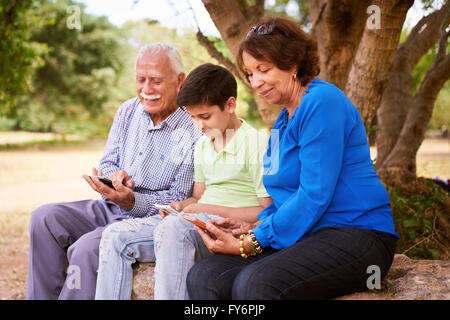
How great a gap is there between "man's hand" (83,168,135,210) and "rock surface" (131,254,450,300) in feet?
1.40

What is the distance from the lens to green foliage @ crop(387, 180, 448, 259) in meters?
4.07

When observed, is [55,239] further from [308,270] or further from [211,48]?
[211,48]

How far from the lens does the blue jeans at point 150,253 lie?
2.33 metres

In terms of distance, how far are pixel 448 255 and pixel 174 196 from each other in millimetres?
2598

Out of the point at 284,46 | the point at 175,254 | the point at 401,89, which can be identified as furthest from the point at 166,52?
the point at 401,89

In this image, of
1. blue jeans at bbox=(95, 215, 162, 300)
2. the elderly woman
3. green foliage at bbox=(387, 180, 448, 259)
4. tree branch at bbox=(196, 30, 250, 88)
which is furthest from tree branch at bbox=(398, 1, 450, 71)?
blue jeans at bbox=(95, 215, 162, 300)

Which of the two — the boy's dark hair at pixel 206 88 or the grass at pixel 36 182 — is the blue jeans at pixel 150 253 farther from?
the grass at pixel 36 182

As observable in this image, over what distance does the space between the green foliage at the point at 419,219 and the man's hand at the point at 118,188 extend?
233 centimetres

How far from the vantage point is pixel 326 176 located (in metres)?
2.07

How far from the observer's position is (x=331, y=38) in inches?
163

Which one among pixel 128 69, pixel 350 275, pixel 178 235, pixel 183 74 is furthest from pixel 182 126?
pixel 128 69

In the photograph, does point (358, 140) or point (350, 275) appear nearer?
point (350, 275)

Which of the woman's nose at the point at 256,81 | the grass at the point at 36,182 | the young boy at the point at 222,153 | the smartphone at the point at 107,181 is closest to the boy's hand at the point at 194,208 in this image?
the young boy at the point at 222,153
